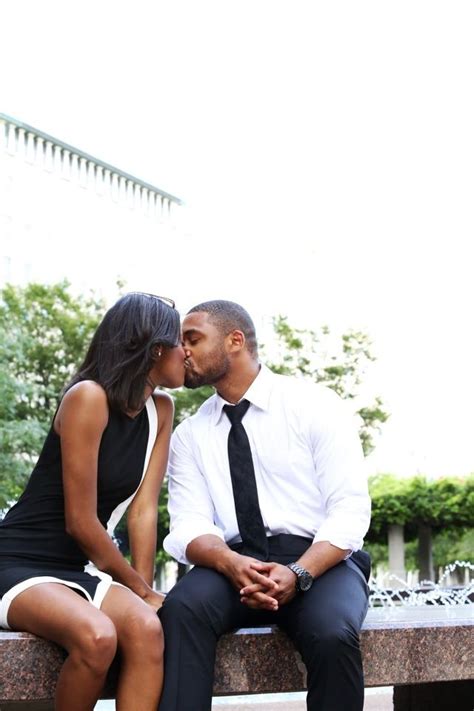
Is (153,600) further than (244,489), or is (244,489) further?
(244,489)

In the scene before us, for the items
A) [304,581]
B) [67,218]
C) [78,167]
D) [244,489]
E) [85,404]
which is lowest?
[304,581]

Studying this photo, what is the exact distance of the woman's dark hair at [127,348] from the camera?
12.1 ft

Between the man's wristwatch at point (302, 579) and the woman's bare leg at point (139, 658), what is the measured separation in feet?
1.74

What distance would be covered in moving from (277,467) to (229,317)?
0.65 meters

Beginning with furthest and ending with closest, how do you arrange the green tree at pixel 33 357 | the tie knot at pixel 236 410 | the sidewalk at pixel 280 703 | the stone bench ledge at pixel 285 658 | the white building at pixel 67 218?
the white building at pixel 67 218 < the green tree at pixel 33 357 < the sidewalk at pixel 280 703 < the tie knot at pixel 236 410 < the stone bench ledge at pixel 285 658

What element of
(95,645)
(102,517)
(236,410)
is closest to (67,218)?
(236,410)

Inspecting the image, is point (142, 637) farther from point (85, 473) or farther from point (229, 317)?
point (229, 317)

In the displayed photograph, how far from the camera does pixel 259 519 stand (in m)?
3.92

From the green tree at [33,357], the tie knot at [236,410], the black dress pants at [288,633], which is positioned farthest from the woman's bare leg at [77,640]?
the green tree at [33,357]

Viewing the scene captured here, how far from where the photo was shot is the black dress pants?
328 cm

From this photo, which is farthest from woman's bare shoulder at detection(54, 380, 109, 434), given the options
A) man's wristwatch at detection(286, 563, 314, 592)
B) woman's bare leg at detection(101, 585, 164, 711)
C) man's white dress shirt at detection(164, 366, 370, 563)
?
man's wristwatch at detection(286, 563, 314, 592)

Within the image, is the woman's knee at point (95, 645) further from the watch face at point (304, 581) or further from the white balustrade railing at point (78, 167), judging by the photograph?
the white balustrade railing at point (78, 167)

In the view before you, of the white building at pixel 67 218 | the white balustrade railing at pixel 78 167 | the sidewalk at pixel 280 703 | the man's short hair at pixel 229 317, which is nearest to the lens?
the man's short hair at pixel 229 317

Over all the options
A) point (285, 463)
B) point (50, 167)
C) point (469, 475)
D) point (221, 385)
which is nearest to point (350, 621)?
point (285, 463)
